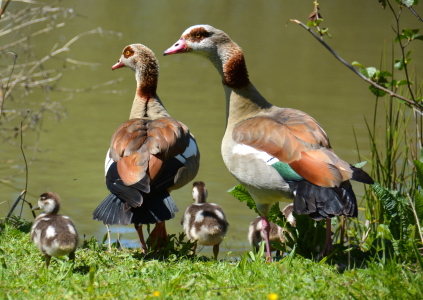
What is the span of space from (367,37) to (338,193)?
81.7ft

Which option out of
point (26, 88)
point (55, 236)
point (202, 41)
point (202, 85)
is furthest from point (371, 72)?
point (202, 85)

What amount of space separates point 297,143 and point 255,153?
0.44 metres

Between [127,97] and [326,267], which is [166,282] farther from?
[127,97]

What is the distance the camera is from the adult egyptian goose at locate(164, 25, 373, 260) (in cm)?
566

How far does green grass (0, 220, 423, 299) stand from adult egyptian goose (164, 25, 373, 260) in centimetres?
55

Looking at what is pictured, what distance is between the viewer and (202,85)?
66.6 feet

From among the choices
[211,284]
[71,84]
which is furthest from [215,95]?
[211,284]

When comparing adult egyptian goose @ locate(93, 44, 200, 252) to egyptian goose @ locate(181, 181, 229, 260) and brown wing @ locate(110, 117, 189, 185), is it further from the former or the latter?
egyptian goose @ locate(181, 181, 229, 260)

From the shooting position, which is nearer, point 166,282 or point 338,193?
point 166,282

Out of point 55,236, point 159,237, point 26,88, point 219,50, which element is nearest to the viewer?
point 55,236

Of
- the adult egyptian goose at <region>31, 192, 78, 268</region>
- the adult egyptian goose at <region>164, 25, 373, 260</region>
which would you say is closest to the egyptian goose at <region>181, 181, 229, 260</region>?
the adult egyptian goose at <region>164, 25, 373, 260</region>

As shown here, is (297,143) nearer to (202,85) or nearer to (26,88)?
(26,88)

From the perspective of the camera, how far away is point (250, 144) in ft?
21.1

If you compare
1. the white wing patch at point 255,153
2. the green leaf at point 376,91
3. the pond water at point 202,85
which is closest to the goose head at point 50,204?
the white wing patch at point 255,153
